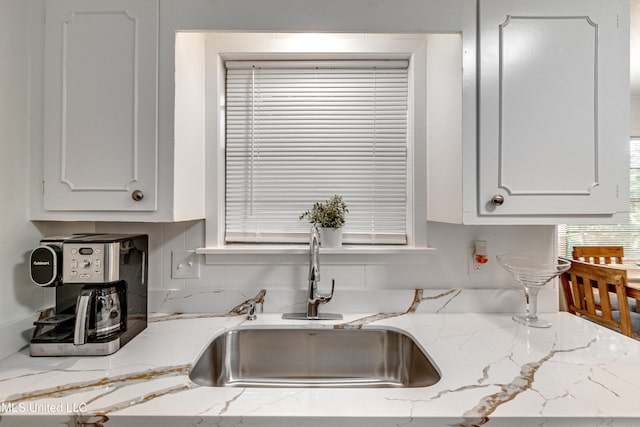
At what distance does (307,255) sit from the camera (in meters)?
1.55

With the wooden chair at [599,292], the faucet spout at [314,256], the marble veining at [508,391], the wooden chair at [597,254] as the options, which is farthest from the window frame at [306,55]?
the wooden chair at [597,254]

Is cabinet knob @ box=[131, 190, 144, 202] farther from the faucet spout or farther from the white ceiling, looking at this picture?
the white ceiling

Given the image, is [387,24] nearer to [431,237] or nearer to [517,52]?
[517,52]

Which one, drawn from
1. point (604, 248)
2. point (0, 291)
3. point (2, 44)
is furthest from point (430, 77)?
point (604, 248)

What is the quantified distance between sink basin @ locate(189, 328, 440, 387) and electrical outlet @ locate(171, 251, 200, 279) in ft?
1.11

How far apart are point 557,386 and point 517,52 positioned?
1011 mm

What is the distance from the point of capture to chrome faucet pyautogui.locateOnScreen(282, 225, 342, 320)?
4.67 feet

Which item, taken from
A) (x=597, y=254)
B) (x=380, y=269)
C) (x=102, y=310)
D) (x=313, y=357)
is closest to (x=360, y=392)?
(x=313, y=357)

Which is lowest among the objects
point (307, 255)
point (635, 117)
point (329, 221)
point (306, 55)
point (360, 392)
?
point (360, 392)

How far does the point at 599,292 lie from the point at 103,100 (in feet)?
10.3

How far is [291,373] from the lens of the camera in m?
1.38

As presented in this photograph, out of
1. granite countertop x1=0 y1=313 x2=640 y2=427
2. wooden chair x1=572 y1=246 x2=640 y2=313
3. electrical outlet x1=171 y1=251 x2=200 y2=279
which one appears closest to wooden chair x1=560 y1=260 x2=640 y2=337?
wooden chair x1=572 y1=246 x2=640 y2=313

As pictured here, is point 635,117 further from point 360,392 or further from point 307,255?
point 360,392

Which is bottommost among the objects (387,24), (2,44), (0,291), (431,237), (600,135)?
(0,291)
